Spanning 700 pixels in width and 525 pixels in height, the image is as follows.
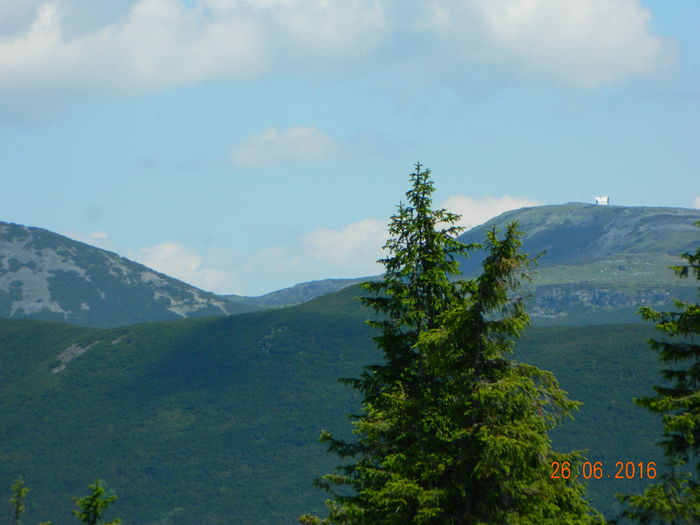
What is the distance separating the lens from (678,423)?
23156mm

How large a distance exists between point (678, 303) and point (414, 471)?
873 centimetres

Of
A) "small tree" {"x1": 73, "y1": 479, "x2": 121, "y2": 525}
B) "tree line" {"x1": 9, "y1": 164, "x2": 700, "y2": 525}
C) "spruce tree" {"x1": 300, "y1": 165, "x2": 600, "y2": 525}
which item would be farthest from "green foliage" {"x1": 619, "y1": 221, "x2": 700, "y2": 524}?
"small tree" {"x1": 73, "y1": 479, "x2": 121, "y2": 525}

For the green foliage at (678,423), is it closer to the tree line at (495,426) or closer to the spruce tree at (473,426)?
the tree line at (495,426)

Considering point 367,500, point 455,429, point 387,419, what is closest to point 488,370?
point 455,429

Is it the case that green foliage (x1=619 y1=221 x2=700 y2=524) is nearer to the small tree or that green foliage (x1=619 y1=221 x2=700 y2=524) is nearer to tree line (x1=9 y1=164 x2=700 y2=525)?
tree line (x1=9 y1=164 x2=700 y2=525)

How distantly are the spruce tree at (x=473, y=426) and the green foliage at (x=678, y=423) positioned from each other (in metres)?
2.07

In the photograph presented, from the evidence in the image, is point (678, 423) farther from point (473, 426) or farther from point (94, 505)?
point (94, 505)

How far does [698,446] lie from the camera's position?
23.7m

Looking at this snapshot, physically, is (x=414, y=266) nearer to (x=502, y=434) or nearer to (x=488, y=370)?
(x=488, y=370)

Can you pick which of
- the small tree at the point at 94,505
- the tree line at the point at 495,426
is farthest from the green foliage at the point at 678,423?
the small tree at the point at 94,505

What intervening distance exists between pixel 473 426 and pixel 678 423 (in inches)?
195

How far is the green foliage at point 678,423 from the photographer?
77.0 feet

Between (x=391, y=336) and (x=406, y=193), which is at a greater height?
(x=406, y=193)

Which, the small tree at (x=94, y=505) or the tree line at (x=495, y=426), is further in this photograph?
the small tree at (x=94, y=505)
